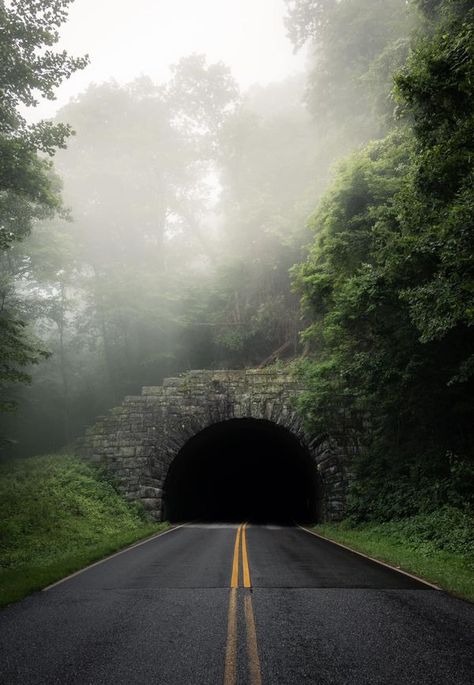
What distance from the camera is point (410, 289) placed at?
984cm

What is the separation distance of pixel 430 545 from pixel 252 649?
7.87 meters

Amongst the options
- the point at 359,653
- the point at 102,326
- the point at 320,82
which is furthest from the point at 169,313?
the point at 359,653

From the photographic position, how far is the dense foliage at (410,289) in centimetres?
859

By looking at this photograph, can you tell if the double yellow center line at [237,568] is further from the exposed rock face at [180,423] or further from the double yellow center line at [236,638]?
the exposed rock face at [180,423]

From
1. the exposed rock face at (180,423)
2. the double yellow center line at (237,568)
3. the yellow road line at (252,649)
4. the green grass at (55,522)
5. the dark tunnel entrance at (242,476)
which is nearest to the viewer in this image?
the yellow road line at (252,649)

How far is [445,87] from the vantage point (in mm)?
8648

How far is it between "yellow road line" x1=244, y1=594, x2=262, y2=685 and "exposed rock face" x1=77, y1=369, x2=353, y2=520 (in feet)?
44.2

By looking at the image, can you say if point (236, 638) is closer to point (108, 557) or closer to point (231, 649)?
point (231, 649)

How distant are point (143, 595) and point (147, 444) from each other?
1313cm

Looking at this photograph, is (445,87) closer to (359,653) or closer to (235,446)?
(359,653)

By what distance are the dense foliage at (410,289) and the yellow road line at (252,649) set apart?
19.6 feet

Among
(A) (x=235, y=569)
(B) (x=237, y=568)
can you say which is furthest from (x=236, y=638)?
(B) (x=237, y=568)

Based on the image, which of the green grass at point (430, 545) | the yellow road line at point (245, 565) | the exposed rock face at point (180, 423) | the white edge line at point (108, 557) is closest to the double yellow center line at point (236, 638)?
the yellow road line at point (245, 565)

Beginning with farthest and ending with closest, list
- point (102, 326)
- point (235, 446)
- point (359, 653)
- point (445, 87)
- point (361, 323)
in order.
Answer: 1. point (102, 326)
2. point (235, 446)
3. point (361, 323)
4. point (445, 87)
5. point (359, 653)
